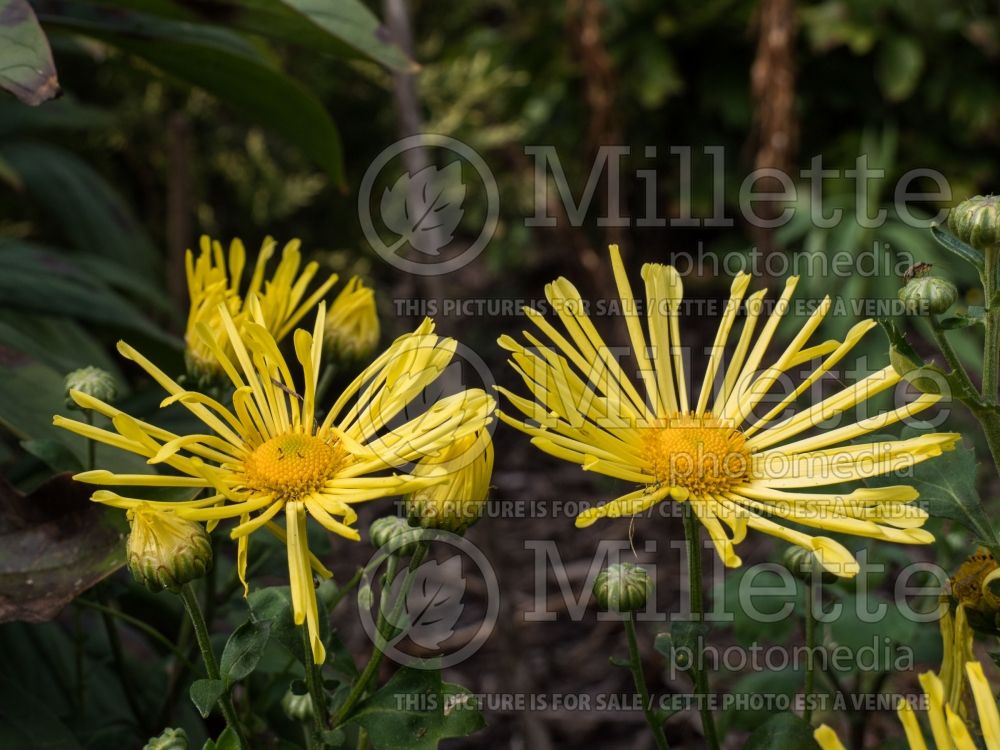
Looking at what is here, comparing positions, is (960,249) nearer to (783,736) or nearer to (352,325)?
(783,736)

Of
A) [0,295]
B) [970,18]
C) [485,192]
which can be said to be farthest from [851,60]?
[0,295]

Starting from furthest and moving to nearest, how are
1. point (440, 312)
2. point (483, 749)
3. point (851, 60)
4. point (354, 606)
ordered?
point (851, 60)
point (354, 606)
point (483, 749)
point (440, 312)

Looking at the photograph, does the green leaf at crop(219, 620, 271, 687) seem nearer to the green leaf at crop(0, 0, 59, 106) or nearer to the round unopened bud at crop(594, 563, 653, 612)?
the round unopened bud at crop(594, 563, 653, 612)

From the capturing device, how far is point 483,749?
1.48m

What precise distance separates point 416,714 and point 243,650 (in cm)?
11

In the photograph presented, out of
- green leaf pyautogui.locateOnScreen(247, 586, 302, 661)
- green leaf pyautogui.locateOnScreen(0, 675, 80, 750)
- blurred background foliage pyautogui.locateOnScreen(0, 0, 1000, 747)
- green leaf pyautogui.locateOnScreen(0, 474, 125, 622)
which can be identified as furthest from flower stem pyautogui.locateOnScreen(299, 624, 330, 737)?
blurred background foliage pyautogui.locateOnScreen(0, 0, 1000, 747)

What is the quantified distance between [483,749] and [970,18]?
2216mm

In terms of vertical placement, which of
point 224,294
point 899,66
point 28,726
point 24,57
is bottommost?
point 28,726

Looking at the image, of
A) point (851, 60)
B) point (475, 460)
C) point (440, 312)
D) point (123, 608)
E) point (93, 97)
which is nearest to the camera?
point (475, 460)

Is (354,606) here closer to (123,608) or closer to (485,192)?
(123,608)

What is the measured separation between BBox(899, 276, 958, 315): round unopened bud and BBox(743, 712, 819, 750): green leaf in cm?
25

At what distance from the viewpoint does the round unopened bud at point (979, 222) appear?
2.01ft

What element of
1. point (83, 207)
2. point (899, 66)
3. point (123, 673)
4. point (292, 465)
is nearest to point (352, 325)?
point (292, 465)

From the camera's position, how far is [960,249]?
0.65 metres
